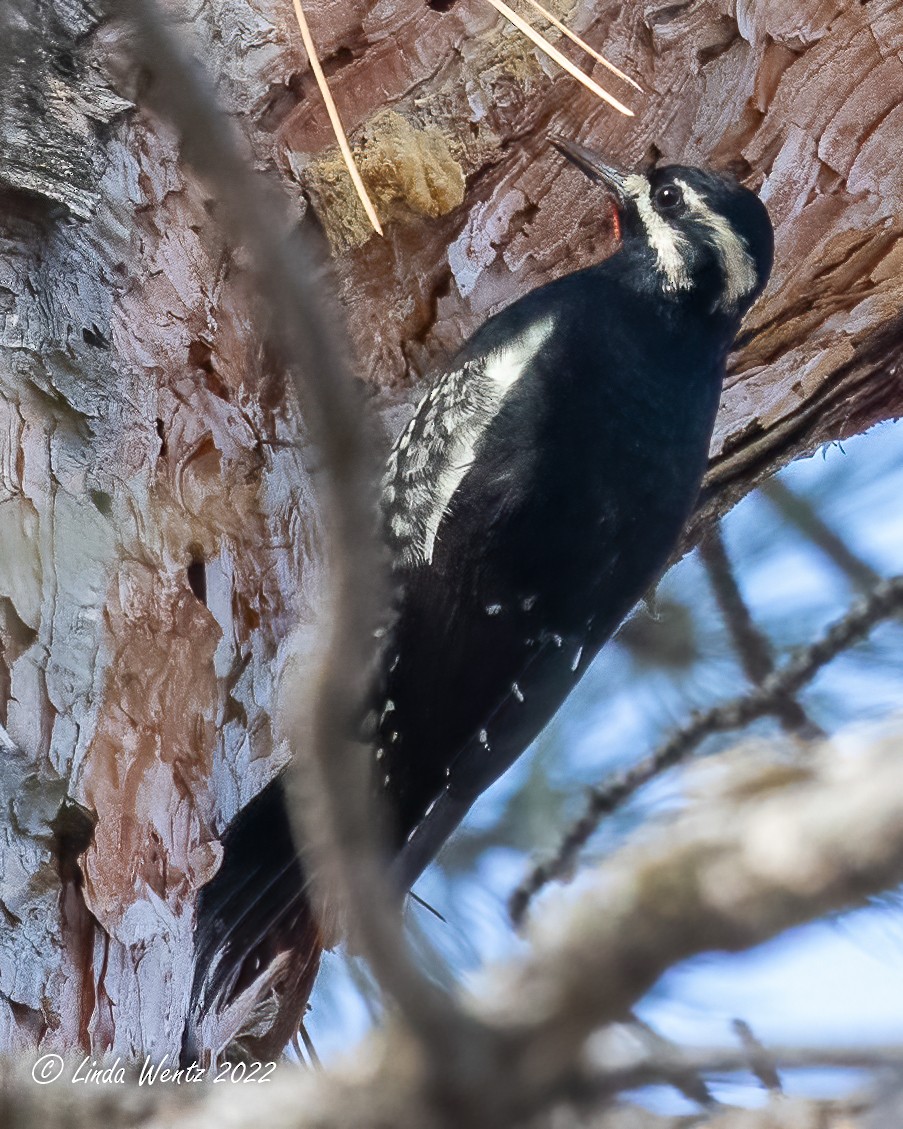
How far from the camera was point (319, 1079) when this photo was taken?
33.5 inches

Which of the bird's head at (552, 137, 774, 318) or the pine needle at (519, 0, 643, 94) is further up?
the pine needle at (519, 0, 643, 94)

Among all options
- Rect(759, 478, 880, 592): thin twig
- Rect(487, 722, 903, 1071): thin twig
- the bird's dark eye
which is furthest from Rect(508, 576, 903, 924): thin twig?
the bird's dark eye

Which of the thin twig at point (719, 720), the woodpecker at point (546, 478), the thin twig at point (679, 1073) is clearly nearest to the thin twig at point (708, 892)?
the thin twig at point (679, 1073)

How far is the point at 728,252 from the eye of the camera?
1.19 metres

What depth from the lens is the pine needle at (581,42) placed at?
3.61 ft

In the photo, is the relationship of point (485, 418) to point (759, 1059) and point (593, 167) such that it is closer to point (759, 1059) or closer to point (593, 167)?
point (593, 167)

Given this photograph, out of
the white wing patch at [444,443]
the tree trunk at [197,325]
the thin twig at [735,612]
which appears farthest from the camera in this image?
the thin twig at [735,612]

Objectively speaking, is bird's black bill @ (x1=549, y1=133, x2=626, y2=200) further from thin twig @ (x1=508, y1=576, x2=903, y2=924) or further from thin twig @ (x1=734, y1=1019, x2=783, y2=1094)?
thin twig @ (x1=734, y1=1019, x2=783, y2=1094)

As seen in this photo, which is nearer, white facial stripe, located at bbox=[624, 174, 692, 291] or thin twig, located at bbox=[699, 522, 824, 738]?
white facial stripe, located at bbox=[624, 174, 692, 291]

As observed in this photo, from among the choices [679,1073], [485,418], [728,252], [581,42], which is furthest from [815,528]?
[679,1073]

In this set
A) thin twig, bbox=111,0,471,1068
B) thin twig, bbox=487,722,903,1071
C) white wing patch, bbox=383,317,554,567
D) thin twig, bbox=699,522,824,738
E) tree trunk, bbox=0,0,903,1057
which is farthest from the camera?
thin twig, bbox=699,522,824,738

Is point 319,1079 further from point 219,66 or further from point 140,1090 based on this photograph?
point 219,66

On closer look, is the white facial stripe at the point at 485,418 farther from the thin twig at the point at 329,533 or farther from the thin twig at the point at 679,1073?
the thin twig at the point at 679,1073

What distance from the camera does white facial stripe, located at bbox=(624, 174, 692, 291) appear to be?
118cm
